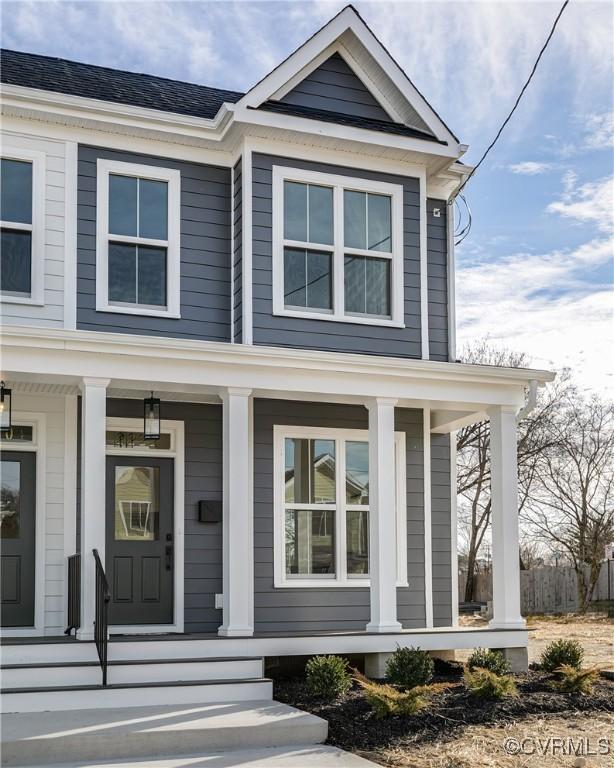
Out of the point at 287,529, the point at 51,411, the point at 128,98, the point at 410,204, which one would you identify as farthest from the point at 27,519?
the point at 410,204

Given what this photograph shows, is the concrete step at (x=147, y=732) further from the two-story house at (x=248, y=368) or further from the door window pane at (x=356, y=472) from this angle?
the door window pane at (x=356, y=472)

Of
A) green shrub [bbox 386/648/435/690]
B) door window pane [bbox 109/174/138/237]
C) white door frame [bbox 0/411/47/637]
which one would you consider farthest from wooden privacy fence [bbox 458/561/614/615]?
door window pane [bbox 109/174/138/237]

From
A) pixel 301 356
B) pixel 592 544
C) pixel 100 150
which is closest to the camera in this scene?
pixel 301 356

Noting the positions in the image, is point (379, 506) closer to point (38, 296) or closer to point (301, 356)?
point (301, 356)

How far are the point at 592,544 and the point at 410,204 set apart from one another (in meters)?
13.5

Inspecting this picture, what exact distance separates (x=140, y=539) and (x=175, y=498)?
549 millimetres

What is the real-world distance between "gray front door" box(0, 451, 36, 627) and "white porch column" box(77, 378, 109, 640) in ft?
4.35

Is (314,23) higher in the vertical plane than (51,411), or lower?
higher

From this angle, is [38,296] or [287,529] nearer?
[38,296]

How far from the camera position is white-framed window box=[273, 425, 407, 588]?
10.7 meters

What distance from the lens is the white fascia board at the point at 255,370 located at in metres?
8.88

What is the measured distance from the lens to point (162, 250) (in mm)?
10555

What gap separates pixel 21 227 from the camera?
10.0 meters

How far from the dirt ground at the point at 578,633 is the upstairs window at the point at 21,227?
613cm
